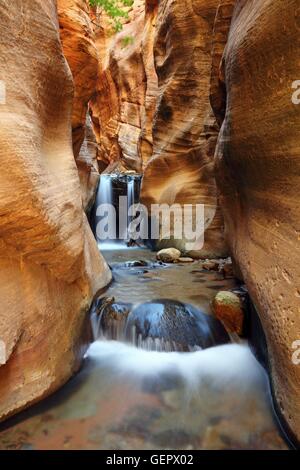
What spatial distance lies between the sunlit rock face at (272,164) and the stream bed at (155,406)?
1.36ft

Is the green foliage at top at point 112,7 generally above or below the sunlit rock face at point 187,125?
above

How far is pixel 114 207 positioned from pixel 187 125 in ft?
16.1

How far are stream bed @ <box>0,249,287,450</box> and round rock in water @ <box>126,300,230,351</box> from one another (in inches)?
4.7

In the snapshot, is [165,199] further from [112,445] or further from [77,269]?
[112,445]

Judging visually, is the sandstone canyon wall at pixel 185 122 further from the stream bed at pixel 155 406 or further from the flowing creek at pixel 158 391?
the stream bed at pixel 155 406

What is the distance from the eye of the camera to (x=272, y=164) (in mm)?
2711

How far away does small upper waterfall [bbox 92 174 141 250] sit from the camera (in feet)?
40.3

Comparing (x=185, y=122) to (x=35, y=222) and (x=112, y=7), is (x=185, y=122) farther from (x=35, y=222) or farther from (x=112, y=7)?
(x=35, y=222)

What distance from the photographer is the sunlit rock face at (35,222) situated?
2453 mm

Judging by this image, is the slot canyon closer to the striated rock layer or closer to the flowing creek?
the flowing creek

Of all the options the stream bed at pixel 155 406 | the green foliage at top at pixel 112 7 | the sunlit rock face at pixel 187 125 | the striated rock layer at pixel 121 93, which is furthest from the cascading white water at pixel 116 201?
the stream bed at pixel 155 406

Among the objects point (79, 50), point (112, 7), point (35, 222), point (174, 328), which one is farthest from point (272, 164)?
point (112, 7)

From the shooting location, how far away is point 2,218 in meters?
2.38

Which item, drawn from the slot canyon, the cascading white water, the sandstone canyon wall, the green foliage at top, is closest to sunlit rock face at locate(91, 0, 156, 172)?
the cascading white water
